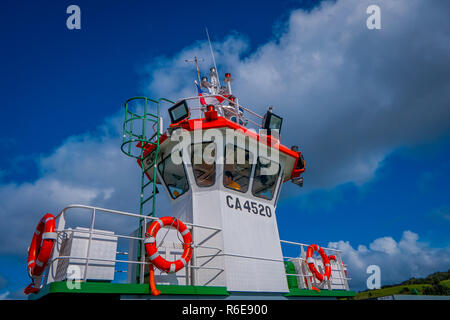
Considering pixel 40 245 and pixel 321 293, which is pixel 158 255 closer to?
pixel 40 245

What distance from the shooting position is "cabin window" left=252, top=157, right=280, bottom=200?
948cm

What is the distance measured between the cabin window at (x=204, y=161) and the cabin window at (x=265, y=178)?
1.43m

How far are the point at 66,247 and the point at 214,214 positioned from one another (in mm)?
3679

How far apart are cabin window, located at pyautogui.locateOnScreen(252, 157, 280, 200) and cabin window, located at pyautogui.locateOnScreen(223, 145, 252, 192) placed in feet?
1.00

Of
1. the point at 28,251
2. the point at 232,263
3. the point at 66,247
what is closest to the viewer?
the point at 66,247

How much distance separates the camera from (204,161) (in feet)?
29.2

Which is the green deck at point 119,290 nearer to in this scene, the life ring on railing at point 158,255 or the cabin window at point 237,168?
the life ring on railing at point 158,255

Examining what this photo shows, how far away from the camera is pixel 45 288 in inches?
208

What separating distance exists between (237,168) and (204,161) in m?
1.14

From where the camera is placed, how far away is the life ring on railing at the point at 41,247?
562 cm

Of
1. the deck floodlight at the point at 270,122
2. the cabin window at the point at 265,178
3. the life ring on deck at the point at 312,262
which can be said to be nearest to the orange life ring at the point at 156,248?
the cabin window at the point at 265,178
